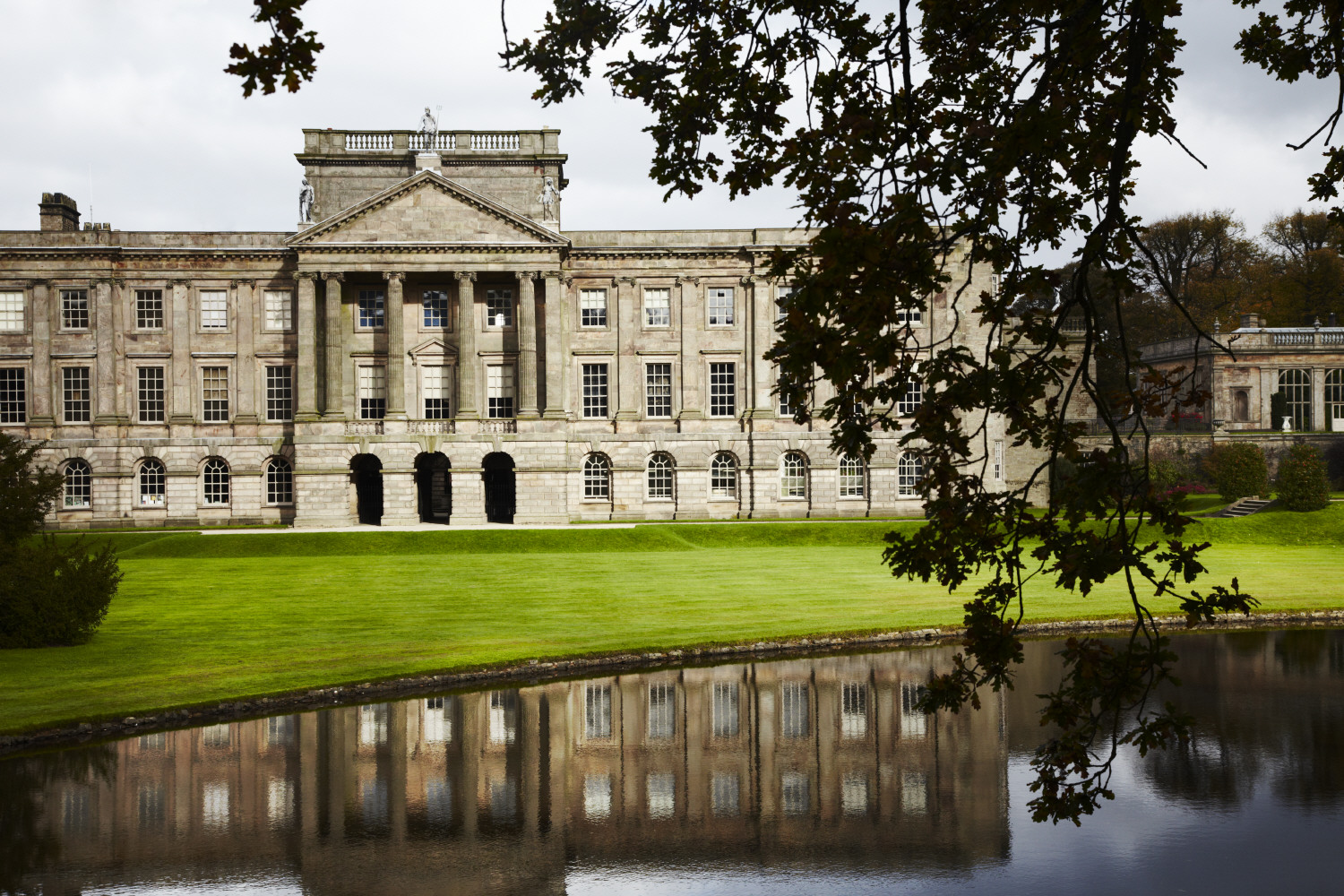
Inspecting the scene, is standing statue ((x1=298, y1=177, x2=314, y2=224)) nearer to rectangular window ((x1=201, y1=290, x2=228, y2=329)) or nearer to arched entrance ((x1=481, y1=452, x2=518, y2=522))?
rectangular window ((x1=201, y1=290, x2=228, y2=329))

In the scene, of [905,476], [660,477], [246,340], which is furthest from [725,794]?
[246,340]

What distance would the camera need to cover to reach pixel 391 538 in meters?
41.8

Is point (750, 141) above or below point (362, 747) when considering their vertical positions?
above

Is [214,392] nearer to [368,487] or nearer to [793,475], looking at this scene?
[368,487]

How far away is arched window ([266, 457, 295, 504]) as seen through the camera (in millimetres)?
50719

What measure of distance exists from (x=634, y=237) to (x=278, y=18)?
47280 mm

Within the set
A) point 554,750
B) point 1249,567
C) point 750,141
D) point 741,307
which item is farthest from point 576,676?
point 741,307

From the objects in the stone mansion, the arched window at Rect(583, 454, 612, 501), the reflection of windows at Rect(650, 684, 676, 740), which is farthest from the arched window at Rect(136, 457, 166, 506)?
the reflection of windows at Rect(650, 684, 676, 740)

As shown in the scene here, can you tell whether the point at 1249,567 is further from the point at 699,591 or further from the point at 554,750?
the point at 554,750

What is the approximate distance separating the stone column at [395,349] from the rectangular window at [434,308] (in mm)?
1793

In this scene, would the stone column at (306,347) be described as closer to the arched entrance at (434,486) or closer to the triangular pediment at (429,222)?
the triangular pediment at (429,222)

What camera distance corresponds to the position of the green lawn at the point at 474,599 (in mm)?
18919

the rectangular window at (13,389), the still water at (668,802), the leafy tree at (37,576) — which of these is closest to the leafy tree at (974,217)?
the still water at (668,802)

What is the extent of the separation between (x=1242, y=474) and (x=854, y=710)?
38.6 m
